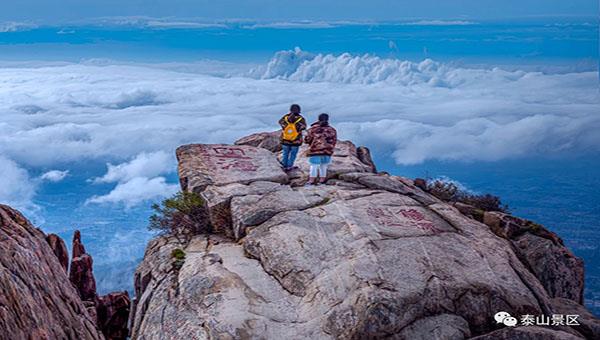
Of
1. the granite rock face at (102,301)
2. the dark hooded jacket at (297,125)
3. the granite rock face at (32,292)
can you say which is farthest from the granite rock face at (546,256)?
the granite rock face at (102,301)

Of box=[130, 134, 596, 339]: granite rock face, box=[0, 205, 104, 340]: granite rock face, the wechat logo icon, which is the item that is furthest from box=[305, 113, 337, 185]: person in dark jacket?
box=[0, 205, 104, 340]: granite rock face

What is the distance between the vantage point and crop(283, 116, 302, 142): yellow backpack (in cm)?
2289

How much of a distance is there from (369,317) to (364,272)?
1485 mm

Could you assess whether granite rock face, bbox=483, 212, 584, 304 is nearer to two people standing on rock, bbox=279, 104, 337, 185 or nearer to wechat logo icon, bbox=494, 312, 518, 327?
wechat logo icon, bbox=494, 312, 518, 327

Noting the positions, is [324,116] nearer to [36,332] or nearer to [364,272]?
[364,272]

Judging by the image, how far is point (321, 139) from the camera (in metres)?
22.1

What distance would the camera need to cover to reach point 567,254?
21469 mm

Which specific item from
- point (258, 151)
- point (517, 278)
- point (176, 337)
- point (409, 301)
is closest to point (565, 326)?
point (517, 278)

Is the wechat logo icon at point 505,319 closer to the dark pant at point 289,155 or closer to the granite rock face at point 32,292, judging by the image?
the granite rock face at point 32,292

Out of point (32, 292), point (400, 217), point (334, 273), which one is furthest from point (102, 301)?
point (400, 217)

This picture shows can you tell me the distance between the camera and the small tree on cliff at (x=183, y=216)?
20406 millimetres

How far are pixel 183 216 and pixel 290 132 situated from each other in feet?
16.9

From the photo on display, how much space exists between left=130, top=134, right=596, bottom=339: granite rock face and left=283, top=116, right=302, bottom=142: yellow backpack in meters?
2.14

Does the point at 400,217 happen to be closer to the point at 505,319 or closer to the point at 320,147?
the point at 320,147
